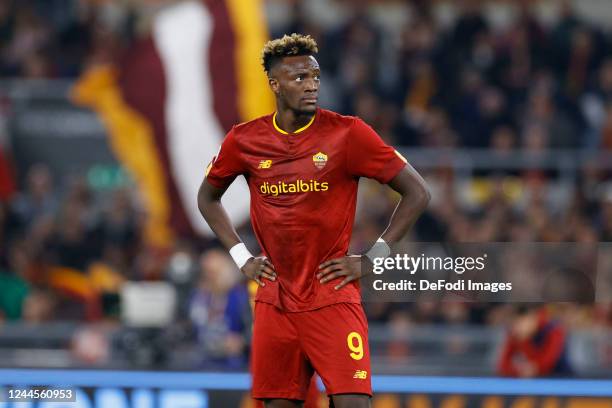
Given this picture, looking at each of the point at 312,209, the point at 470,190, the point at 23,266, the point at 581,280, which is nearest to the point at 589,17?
the point at 470,190

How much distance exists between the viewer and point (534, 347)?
9219 millimetres

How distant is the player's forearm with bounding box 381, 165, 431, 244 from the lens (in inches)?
246

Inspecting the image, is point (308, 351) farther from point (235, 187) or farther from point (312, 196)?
point (235, 187)

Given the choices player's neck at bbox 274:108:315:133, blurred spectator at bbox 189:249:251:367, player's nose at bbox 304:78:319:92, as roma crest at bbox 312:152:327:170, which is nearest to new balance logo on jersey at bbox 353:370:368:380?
as roma crest at bbox 312:152:327:170

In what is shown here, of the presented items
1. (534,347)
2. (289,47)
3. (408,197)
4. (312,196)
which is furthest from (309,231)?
(534,347)

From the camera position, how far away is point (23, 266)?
39.4ft

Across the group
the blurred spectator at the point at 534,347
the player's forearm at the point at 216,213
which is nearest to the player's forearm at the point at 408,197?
the player's forearm at the point at 216,213

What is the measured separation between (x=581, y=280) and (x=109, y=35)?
366 inches

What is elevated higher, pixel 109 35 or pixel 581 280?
pixel 109 35

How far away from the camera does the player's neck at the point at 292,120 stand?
6316mm

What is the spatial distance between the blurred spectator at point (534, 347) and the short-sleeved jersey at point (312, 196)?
296 centimetres

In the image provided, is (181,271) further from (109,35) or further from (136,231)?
(109,35)

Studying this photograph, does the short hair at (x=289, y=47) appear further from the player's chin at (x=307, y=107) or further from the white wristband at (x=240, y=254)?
the white wristband at (x=240, y=254)

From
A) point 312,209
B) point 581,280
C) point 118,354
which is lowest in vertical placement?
point 118,354
